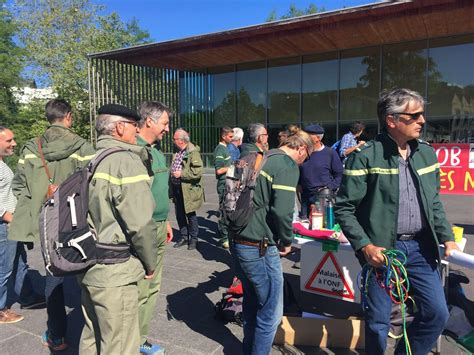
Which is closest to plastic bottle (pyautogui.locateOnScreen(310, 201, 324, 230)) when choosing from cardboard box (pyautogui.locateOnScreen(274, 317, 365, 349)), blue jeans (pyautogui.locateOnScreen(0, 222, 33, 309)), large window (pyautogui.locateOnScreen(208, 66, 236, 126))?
cardboard box (pyautogui.locateOnScreen(274, 317, 365, 349))

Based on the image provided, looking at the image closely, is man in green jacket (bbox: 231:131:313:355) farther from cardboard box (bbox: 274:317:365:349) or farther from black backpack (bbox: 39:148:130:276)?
black backpack (bbox: 39:148:130:276)

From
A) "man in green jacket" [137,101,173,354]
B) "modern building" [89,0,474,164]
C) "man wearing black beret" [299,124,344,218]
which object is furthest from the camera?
"modern building" [89,0,474,164]

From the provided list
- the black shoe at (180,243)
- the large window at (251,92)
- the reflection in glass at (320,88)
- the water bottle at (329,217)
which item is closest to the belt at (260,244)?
the water bottle at (329,217)

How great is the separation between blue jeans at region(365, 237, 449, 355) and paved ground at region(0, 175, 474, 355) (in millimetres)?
831

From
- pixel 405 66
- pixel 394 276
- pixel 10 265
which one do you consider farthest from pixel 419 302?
pixel 405 66

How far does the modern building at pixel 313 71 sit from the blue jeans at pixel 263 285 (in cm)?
946

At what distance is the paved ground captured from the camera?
10.3ft

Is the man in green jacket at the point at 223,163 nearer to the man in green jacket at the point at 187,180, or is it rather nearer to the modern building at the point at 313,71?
the man in green jacket at the point at 187,180

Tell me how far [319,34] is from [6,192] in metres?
10.8

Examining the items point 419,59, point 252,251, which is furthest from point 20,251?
point 419,59

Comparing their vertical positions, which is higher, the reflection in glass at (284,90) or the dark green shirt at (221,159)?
the reflection in glass at (284,90)

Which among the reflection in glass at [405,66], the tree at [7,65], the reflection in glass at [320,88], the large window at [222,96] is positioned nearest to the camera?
the reflection in glass at [405,66]

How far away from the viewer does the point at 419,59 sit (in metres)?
13.5

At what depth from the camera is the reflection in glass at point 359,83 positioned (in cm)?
1424
